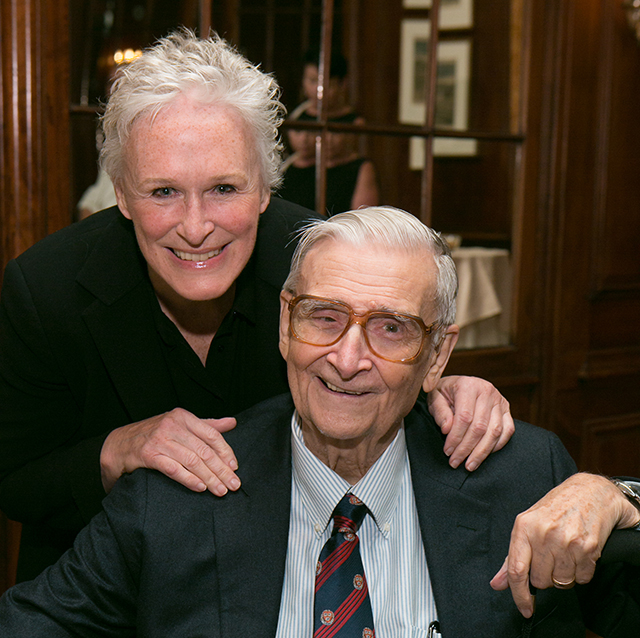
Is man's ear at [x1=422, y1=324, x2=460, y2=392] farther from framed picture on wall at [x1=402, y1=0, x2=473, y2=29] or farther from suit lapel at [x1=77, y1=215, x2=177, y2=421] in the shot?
framed picture on wall at [x1=402, y1=0, x2=473, y2=29]

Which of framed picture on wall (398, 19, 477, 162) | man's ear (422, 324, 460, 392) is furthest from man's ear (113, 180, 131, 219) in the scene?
framed picture on wall (398, 19, 477, 162)

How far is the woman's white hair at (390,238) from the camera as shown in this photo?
1359 millimetres

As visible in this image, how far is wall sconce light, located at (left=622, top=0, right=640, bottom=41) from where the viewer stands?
3.15m

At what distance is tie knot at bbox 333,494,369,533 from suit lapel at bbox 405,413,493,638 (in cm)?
12

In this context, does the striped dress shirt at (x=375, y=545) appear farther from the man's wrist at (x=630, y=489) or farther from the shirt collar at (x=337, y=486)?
the man's wrist at (x=630, y=489)

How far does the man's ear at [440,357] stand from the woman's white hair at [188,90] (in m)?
0.47

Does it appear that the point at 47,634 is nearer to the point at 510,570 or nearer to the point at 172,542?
the point at 172,542

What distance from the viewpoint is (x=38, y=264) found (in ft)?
5.08

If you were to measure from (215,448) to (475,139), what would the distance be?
2.06 metres

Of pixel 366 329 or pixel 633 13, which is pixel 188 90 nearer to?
pixel 366 329

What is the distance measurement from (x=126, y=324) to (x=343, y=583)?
67cm

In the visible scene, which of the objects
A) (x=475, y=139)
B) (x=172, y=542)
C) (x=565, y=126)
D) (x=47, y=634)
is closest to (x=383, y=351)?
(x=172, y=542)

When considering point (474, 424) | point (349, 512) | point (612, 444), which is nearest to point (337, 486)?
point (349, 512)

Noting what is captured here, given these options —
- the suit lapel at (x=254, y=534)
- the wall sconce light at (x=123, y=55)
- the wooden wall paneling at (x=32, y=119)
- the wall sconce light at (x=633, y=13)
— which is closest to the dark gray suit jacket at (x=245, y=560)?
the suit lapel at (x=254, y=534)
